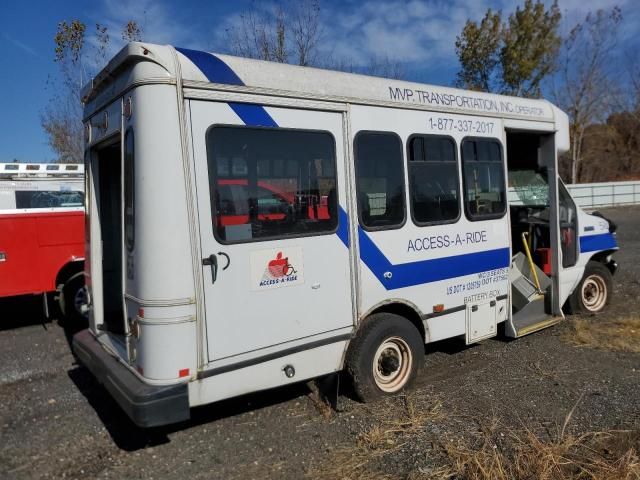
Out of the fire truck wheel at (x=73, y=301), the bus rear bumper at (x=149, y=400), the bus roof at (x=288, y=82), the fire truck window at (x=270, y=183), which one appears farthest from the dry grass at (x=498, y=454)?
the fire truck wheel at (x=73, y=301)

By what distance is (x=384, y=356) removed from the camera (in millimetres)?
4371

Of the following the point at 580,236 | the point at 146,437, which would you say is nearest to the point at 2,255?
the point at 146,437

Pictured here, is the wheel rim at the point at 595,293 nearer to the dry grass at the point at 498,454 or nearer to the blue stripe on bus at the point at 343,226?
the dry grass at the point at 498,454

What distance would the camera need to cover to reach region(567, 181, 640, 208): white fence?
23625mm

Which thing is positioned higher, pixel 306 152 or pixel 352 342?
pixel 306 152

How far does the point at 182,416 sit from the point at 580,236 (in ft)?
17.7

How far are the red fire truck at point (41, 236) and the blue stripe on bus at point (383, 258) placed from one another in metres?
4.66

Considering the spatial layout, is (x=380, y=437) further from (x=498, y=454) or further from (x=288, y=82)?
(x=288, y=82)

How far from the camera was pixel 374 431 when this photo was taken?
3750mm

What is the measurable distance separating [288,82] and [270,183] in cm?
77

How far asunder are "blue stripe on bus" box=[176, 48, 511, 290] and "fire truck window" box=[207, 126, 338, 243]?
11 cm

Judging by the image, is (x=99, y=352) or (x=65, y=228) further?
(x=65, y=228)

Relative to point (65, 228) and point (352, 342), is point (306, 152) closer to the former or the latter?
point (352, 342)

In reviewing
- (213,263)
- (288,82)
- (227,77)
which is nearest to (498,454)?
(213,263)
